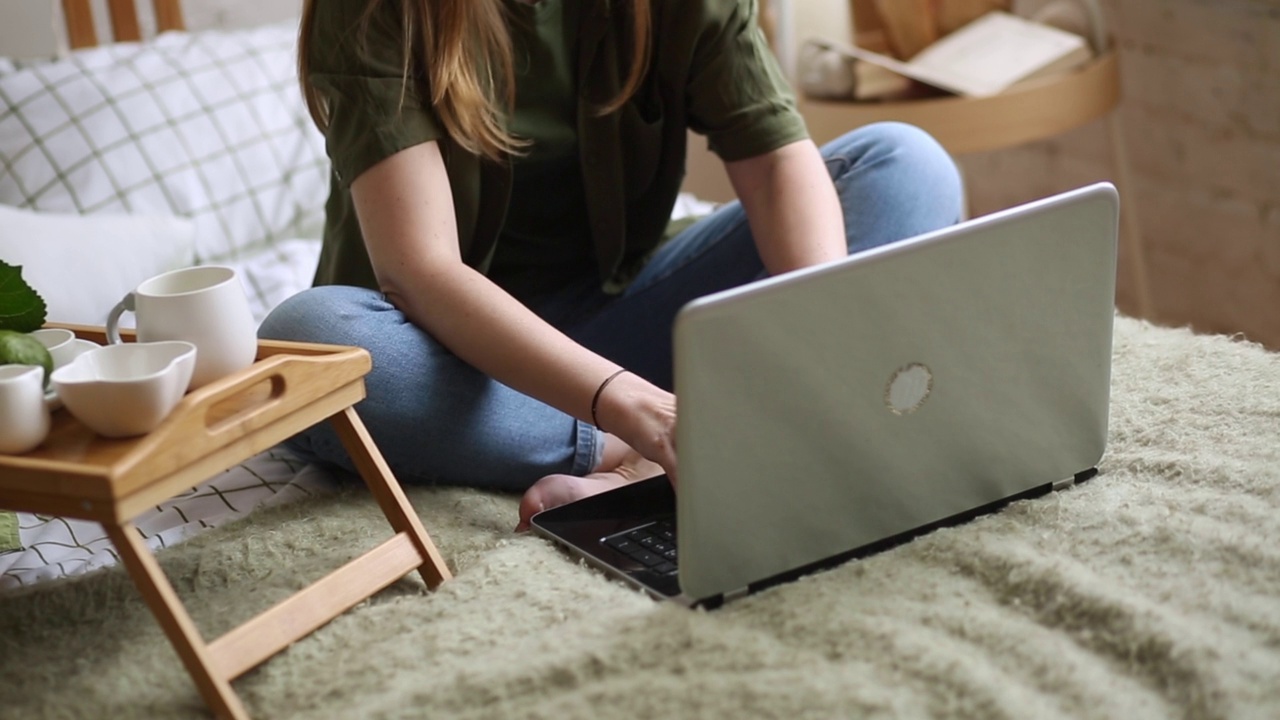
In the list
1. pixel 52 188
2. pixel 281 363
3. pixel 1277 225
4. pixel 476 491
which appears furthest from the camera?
pixel 1277 225

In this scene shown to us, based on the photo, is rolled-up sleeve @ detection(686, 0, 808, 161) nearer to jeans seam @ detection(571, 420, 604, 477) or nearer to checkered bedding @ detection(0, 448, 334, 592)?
jeans seam @ detection(571, 420, 604, 477)

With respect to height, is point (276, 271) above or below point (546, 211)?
below

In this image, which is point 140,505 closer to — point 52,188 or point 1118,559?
point 1118,559

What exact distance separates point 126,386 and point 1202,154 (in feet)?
5.92

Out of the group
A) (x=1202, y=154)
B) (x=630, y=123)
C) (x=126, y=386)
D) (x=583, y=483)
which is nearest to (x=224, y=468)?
(x=126, y=386)

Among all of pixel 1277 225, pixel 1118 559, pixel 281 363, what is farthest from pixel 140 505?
pixel 1277 225

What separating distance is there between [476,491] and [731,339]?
45 cm

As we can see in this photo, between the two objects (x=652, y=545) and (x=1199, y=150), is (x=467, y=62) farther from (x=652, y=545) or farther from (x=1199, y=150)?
(x=1199, y=150)

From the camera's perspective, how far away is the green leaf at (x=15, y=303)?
875mm

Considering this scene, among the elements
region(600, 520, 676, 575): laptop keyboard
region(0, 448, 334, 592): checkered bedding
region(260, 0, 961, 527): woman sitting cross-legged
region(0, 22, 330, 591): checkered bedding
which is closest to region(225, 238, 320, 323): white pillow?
region(0, 22, 330, 591): checkered bedding

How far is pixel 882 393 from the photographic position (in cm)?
78

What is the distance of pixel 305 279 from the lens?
153cm

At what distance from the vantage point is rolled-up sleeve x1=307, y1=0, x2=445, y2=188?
1029 millimetres

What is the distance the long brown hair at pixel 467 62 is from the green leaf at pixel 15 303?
1.03 ft
